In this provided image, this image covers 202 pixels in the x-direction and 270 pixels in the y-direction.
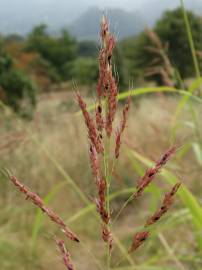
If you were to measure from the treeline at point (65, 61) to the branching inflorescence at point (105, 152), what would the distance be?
6.12 feet

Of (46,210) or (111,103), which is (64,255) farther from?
(111,103)

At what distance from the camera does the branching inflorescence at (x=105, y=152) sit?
567 millimetres

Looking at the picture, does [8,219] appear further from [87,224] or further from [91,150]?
[91,150]

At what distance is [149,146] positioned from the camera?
7562 millimetres

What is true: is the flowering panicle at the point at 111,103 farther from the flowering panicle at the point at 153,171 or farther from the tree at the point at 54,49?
the tree at the point at 54,49

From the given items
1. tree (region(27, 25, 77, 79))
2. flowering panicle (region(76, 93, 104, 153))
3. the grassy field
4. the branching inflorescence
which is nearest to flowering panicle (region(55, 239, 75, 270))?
the branching inflorescence

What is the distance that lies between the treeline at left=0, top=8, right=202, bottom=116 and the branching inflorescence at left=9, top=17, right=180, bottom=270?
6.12 ft

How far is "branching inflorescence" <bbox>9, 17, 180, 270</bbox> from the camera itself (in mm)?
567

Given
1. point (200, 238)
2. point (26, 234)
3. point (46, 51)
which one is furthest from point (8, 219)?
point (46, 51)

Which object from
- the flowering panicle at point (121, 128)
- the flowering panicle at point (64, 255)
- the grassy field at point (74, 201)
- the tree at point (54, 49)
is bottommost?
the grassy field at point (74, 201)

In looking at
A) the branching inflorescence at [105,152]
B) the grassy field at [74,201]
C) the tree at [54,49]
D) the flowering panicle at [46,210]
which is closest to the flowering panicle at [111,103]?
the branching inflorescence at [105,152]

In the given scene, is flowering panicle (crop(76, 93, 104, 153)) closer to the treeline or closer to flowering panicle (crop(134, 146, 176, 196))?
flowering panicle (crop(134, 146, 176, 196))

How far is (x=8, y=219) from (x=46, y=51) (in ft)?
118

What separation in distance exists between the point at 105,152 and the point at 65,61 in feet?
134
